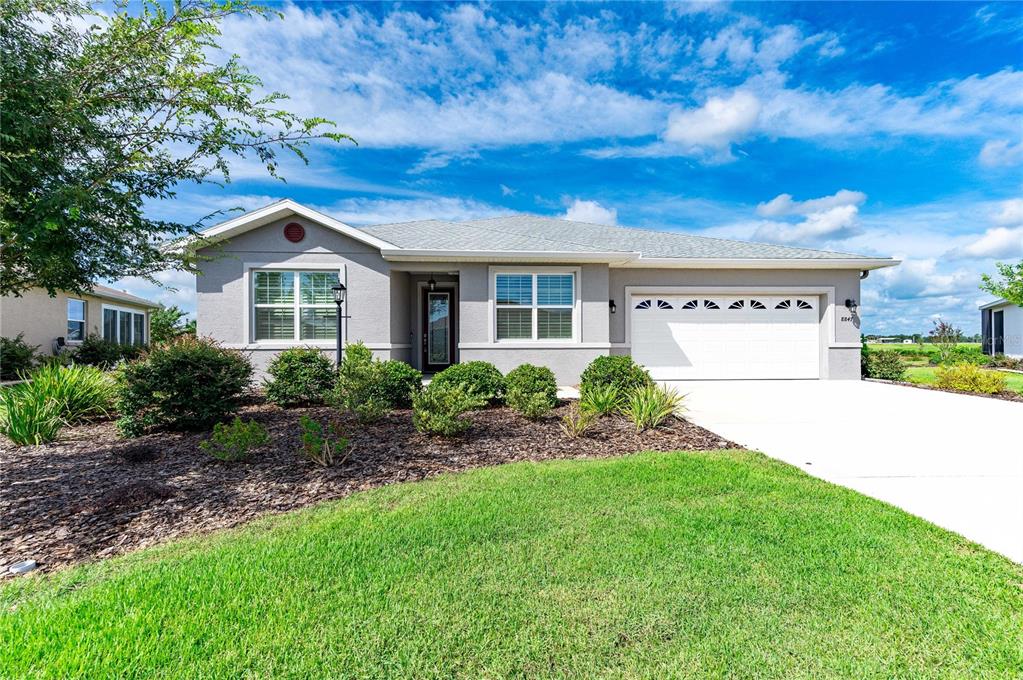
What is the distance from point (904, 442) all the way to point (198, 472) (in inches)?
330

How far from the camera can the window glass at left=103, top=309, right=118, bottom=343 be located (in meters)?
19.3

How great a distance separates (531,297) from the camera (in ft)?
36.4

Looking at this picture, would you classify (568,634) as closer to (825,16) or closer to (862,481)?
(862,481)

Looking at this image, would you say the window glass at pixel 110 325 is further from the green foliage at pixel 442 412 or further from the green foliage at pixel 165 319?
the green foliage at pixel 442 412

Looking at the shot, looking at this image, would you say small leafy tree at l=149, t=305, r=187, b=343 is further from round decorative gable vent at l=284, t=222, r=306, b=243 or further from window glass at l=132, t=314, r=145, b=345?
round decorative gable vent at l=284, t=222, r=306, b=243

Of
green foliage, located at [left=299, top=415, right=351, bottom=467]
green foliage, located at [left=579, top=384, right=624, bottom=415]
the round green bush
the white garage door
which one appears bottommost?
green foliage, located at [left=299, top=415, right=351, bottom=467]

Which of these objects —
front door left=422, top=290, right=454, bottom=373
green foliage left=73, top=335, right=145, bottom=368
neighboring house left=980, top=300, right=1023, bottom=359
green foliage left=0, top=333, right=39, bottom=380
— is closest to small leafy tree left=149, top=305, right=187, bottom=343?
green foliage left=73, top=335, right=145, bottom=368

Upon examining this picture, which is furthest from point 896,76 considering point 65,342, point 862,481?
point 65,342

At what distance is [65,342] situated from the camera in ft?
53.9

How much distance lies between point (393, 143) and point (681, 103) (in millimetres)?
7880

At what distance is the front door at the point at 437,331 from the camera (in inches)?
512

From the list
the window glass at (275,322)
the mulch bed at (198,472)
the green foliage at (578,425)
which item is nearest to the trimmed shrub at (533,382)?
the mulch bed at (198,472)

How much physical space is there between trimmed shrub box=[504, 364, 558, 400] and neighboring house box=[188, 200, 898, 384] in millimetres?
3396

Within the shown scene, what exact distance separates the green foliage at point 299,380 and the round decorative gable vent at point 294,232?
3.23 metres
